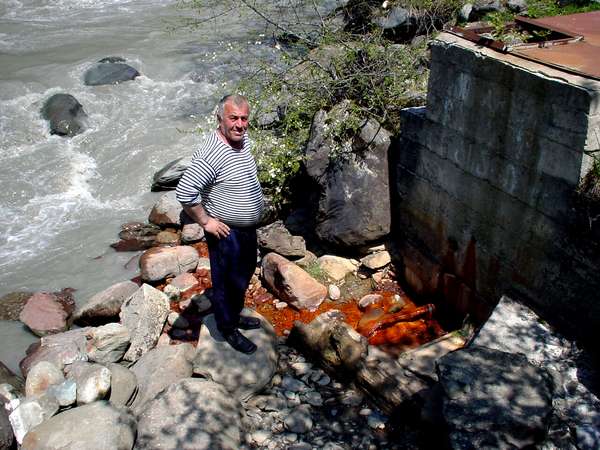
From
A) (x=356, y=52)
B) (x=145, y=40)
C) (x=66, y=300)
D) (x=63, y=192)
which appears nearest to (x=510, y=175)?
(x=356, y=52)

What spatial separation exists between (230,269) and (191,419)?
3.62ft

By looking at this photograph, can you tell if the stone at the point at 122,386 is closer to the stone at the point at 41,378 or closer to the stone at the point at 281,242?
the stone at the point at 41,378

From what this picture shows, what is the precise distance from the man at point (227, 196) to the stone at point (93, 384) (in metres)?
1.05

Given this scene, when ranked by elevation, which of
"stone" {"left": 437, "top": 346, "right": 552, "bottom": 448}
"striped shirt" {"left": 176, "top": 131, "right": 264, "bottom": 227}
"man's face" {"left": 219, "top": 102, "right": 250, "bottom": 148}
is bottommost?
"stone" {"left": 437, "top": 346, "right": 552, "bottom": 448}

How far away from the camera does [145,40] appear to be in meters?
13.7

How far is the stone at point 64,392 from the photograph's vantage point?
4.71m

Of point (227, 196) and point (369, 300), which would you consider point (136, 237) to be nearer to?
point (369, 300)

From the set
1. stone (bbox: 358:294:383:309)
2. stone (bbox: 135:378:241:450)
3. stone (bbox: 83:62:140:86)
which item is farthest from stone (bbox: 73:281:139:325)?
stone (bbox: 83:62:140:86)

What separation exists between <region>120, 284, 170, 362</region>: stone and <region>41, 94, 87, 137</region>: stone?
18.1 feet

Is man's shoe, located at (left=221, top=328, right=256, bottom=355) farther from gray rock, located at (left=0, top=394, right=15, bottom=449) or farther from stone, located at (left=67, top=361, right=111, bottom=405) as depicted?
gray rock, located at (left=0, top=394, right=15, bottom=449)

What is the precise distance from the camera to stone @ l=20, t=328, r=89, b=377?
554 centimetres

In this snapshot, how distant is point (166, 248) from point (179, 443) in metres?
3.47

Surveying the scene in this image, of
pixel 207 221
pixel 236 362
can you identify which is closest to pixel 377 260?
pixel 236 362

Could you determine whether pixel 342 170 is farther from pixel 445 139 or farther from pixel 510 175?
pixel 510 175
